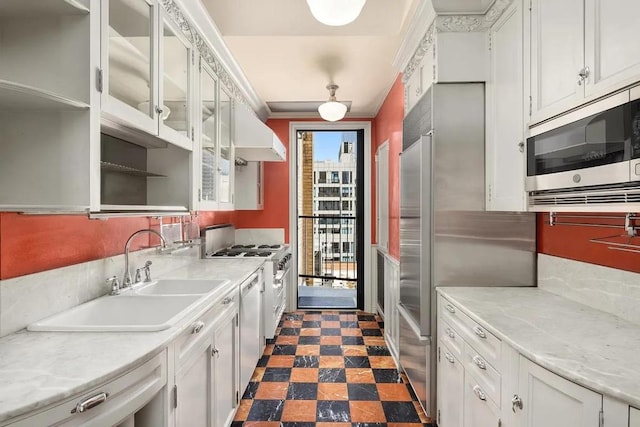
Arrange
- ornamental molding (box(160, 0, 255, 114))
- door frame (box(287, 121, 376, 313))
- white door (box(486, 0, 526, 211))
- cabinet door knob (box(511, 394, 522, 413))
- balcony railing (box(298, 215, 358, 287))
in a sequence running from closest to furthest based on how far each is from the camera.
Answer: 1. cabinet door knob (box(511, 394, 522, 413))
2. white door (box(486, 0, 526, 211))
3. ornamental molding (box(160, 0, 255, 114))
4. door frame (box(287, 121, 376, 313))
5. balcony railing (box(298, 215, 358, 287))

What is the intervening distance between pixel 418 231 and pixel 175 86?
1.72 metres

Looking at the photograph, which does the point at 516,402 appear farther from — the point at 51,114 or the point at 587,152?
the point at 51,114

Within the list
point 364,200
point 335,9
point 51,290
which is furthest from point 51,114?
point 364,200

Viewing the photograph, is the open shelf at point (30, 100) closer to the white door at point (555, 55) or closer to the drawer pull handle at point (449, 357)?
the white door at point (555, 55)

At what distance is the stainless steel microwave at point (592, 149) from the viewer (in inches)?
40.2

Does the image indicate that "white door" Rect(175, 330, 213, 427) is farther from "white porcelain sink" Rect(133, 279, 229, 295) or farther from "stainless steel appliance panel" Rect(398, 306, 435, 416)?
"stainless steel appliance panel" Rect(398, 306, 435, 416)

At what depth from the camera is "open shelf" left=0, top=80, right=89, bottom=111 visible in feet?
3.05

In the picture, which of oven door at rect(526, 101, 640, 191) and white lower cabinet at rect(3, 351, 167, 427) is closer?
white lower cabinet at rect(3, 351, 167, 427)

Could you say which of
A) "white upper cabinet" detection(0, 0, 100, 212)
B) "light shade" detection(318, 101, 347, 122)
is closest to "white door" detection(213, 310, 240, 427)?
"white upper cabinet" detection(0, 0, 100, 212)

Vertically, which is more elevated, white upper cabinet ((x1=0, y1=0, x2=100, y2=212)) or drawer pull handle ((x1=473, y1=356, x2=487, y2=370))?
white upper cabinet ((x1=0, y1=0, x2=100, y2=212))

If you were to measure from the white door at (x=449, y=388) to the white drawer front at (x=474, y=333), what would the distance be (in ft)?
0.64

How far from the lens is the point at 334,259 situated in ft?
16.2

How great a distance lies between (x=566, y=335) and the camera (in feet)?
3.89

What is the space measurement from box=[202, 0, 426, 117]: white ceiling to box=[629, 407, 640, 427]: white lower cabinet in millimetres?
2232
